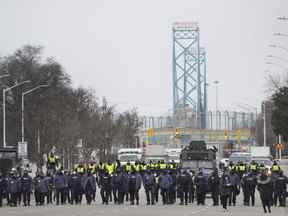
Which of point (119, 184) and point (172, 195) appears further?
point (172, 195)

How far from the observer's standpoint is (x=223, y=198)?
39.5 metres

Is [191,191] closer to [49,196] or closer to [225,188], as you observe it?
[225,188]

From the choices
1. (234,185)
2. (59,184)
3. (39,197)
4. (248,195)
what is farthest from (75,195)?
(248,195)

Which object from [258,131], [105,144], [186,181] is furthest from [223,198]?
[258,131]

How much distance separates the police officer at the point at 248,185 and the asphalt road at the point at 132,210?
0.46 metres

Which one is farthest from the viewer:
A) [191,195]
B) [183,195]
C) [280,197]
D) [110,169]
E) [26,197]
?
[110,169]

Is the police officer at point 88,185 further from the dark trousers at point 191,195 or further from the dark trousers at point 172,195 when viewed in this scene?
the dark trousers at point 191,195

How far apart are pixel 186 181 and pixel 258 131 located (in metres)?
90.7

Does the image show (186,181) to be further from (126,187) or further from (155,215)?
(155,215)

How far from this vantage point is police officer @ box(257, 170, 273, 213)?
1491 inches

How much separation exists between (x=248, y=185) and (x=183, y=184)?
2.94 m

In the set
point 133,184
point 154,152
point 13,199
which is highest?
point 154,152

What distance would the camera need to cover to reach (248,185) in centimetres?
4191

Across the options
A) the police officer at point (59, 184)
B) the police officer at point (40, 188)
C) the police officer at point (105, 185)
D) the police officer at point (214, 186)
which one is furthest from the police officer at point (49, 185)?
the police officer at point (214, 186)
